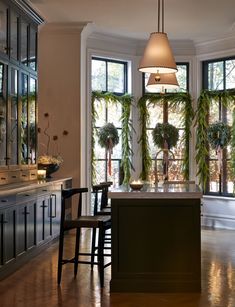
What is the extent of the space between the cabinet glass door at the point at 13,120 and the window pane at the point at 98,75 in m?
3.09

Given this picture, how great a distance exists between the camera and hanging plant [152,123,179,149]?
9.37 metres

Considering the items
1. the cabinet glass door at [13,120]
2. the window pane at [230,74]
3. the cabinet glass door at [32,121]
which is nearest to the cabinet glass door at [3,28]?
the cabinet glass door at [13,120]

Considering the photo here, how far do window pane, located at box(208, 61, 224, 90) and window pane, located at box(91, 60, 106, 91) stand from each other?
196cm

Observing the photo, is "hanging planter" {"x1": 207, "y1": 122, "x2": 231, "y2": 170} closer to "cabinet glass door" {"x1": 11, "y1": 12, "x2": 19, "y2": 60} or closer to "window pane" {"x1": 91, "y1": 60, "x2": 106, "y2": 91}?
"window pane" {"x1": 91, "y1": 60, "x2": 106, "y2": 91}

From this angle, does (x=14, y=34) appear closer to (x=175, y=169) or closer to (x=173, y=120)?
(x=173, y=120)

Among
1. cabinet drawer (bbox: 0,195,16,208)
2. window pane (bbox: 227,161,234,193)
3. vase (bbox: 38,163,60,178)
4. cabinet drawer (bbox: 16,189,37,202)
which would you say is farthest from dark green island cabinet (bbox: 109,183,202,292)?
window pane (bbox: 227,161,234,193)

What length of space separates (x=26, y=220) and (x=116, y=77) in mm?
4481

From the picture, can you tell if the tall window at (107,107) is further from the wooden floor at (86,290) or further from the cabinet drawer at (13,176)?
the wooden floor at (86,290)

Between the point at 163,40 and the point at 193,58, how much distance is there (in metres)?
4.70

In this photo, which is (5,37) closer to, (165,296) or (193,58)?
(165,296)

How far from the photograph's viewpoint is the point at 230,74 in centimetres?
920

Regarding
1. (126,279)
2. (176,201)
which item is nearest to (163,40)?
(176,201)

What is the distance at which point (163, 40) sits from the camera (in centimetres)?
513

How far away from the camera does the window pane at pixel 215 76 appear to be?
30.6 feet
